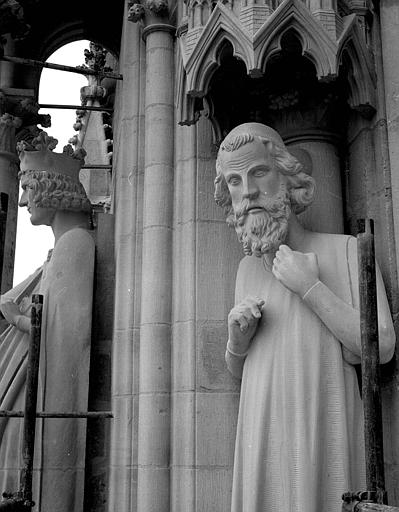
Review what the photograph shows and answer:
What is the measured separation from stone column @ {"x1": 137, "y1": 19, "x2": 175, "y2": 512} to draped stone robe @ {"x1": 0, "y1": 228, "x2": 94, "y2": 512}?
2.31 feet

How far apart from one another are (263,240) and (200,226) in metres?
0.54

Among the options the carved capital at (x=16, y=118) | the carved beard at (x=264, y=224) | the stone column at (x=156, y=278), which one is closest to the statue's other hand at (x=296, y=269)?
the carved beard at (x=264, y=224)

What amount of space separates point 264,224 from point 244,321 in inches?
17.1

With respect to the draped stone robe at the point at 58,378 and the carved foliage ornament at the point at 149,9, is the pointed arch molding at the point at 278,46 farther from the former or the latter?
the draped stone robe at the point at 58,378

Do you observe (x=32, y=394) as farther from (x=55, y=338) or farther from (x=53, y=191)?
(x=53, y=191)

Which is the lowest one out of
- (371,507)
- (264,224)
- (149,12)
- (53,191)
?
(371,507)

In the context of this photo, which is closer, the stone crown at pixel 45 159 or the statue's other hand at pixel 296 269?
the statue's other hand at pixel 296 269

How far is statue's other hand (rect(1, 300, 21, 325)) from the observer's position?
4.85 metres

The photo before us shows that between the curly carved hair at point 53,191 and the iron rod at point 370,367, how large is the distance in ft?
9.27

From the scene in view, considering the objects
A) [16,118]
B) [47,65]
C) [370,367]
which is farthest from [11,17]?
[370,367]

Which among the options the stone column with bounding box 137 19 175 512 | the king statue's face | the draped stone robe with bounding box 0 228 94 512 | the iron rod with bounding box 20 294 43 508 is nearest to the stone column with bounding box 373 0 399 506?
the stone column with bounding box 137 19 175 512

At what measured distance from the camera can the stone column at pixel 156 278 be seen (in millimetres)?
3859

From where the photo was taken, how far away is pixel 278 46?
12.3 ft

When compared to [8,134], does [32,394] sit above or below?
below
